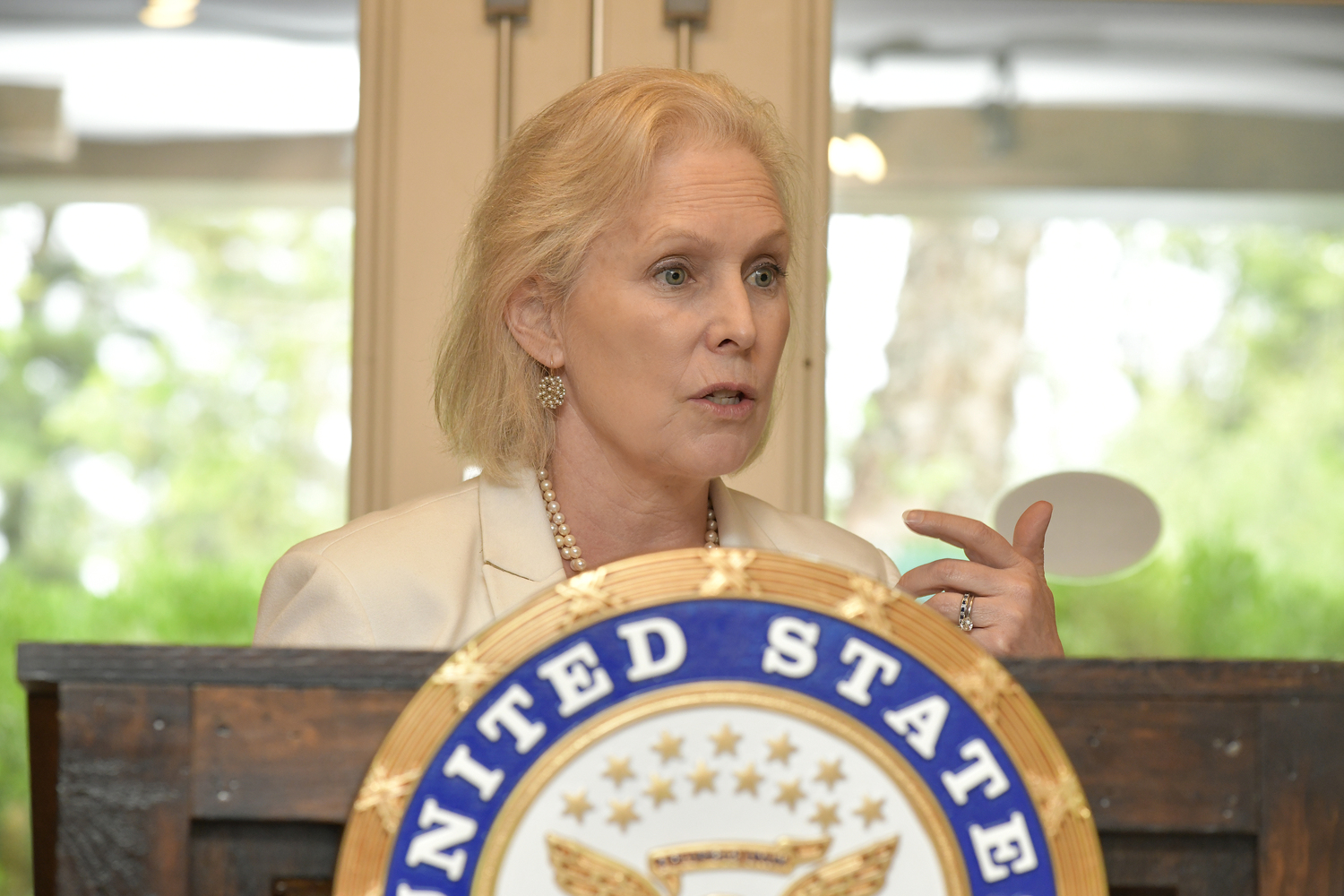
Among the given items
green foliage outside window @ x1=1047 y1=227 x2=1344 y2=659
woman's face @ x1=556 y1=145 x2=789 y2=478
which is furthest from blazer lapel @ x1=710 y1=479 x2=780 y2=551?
green foliage outside window @ x1=1047 y1=227 x2=1344 y2=659

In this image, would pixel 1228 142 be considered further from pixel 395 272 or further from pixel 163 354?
pixel 163 354

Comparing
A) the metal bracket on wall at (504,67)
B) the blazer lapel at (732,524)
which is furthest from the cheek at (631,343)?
the metal bracket on wall at (504,67)

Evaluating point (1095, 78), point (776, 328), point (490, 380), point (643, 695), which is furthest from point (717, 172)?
point (1095, 78)

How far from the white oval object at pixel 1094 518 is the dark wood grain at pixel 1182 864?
1.18m

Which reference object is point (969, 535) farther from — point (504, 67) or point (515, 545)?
point (504, 67)

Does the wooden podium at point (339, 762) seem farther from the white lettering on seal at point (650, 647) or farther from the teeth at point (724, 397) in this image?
the teeth at point (724, 397)

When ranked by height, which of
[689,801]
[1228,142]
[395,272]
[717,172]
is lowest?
[689,801]

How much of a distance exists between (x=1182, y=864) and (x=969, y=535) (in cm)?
51

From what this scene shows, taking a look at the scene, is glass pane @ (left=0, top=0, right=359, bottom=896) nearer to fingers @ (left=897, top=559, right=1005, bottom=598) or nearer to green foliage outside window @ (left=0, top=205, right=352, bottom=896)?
green foliage outside window @ (left=0, top=205, right=352, bottom=896)

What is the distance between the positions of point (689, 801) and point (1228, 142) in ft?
6.21

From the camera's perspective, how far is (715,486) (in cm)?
172

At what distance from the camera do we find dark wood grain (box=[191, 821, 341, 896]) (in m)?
0.85

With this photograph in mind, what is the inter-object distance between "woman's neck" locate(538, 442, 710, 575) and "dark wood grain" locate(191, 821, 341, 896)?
75cm

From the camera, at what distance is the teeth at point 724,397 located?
146 cm
